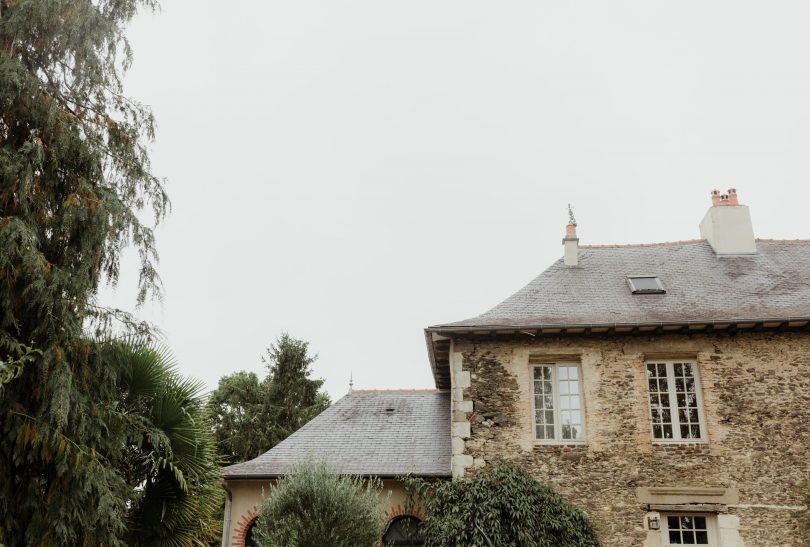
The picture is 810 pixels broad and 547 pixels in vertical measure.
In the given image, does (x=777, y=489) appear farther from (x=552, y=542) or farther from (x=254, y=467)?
(x=254, y=467)

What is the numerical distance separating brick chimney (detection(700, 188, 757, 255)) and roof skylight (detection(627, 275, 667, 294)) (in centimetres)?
207

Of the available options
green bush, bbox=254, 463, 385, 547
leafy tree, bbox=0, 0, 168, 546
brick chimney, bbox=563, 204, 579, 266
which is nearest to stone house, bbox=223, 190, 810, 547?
brick chimney, bbox=563, 204, 579, 266

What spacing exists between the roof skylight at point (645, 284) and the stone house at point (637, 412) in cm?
7

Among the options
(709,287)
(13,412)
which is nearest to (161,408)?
(13,412)

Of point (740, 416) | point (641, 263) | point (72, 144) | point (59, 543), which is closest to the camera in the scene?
point (59, 543)

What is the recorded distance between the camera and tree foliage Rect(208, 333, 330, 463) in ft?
82.2

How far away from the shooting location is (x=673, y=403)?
11016mm

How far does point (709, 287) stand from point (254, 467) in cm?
962

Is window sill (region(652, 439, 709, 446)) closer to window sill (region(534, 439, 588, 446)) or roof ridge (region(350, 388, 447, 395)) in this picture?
window sill (region(534, 439, 588, 446))

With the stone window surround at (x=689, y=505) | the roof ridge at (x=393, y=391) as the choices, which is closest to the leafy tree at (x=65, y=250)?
the roof ridge at (x=393, y=391)

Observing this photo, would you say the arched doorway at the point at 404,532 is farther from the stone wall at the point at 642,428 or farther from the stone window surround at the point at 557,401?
the stone window surround at the point at 557,401

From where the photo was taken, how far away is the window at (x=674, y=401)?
10.8 metres

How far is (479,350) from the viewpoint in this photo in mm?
11555

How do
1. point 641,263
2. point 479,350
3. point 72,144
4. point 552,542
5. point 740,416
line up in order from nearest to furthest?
point 72,144
point 552,542
point 740,416
point 479,350
point 641,263
